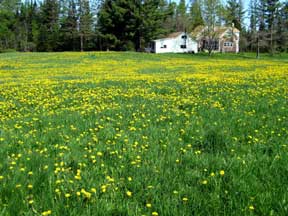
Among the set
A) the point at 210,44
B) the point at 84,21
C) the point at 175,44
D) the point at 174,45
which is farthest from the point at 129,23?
the point at 210,44

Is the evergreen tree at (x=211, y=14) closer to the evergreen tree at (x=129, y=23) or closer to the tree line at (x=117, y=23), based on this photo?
the tree line at (x=117, y=23)

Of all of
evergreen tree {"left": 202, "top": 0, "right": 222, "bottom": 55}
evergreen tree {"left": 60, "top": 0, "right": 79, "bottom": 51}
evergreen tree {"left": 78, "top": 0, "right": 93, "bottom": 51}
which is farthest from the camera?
evergreen tree {"left": 60, "top": 0, "right": 79, "bottom": 51}

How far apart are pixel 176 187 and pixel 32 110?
527 cm

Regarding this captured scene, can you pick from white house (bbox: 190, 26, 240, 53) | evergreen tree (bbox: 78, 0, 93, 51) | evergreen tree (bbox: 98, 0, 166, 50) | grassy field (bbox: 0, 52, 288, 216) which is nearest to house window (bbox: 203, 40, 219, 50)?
white house (bbox: 190, 26, 240, 53)

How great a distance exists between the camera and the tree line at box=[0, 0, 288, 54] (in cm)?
5697

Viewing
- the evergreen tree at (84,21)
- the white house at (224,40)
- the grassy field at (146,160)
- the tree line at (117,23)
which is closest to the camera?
the grassy field at (146,160)

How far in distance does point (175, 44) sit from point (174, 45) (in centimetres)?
29

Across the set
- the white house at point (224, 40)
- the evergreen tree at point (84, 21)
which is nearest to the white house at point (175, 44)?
the white house at point (224, 40)

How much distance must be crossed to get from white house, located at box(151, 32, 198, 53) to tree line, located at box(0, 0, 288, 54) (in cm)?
196

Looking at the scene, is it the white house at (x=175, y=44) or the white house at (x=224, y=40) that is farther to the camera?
the white house at (x=175, y=44)

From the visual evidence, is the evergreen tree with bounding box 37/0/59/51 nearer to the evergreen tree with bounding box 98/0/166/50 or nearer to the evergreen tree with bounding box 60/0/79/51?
the evergreen tree with bounding box 60/0/79/51

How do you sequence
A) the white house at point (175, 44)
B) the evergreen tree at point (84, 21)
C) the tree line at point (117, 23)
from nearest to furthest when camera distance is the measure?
the tree line at point (117, 23) < the evergreen tree at point (84, 21) < the white house at point (175, 44)

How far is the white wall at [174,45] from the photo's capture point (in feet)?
217

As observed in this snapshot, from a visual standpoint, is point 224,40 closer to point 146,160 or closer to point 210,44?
point 210,44
